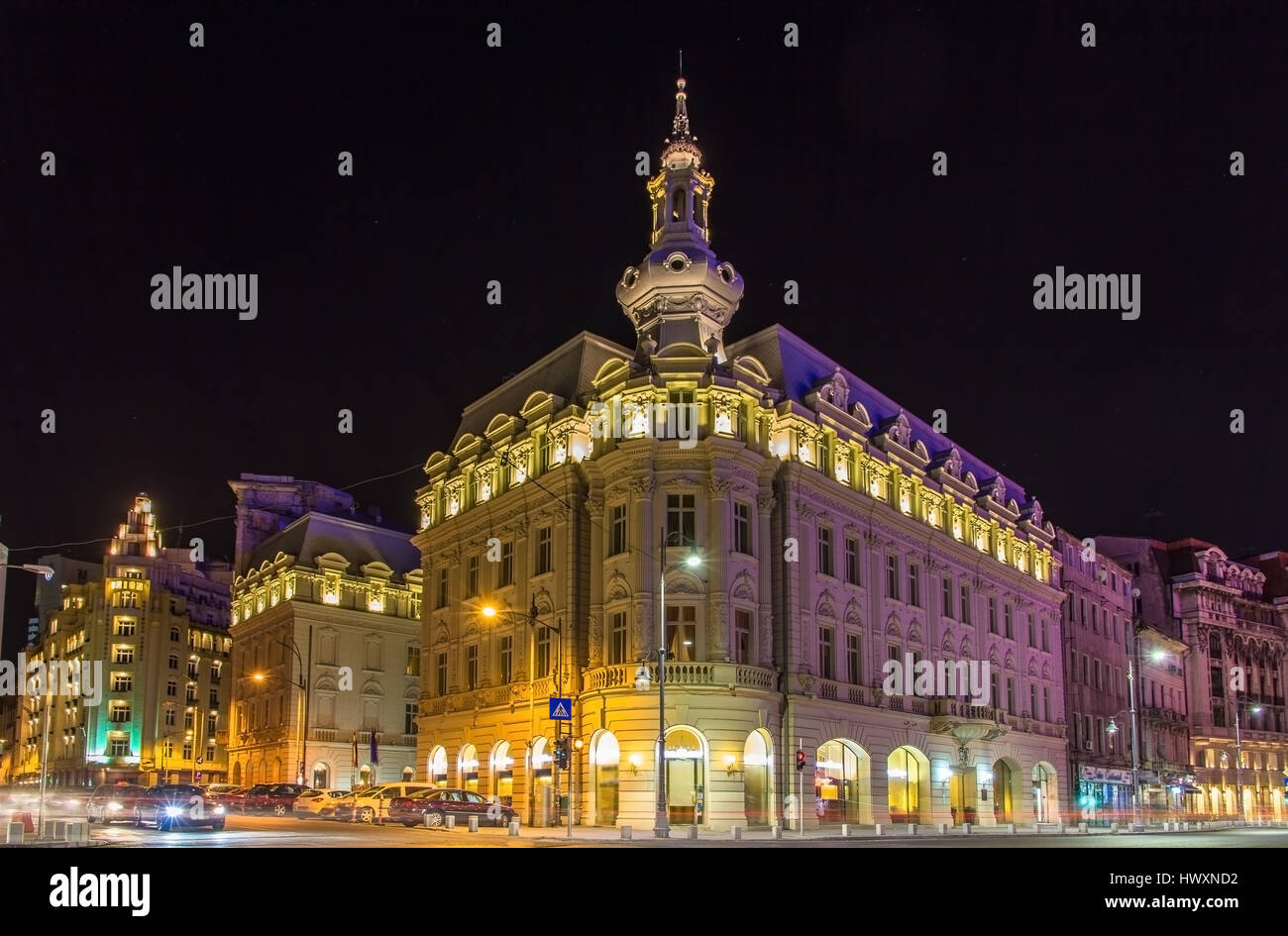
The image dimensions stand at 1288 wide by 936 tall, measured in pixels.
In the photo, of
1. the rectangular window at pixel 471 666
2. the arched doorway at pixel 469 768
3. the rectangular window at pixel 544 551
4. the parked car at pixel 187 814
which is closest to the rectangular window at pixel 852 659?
the rectangular window at pixel 544 551

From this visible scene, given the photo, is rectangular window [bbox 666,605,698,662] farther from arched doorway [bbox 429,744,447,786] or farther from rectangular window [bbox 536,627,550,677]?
arched doorway [bbox 429,744,447,786]

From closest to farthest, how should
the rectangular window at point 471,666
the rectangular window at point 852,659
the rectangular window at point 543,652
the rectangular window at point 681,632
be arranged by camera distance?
the rectangular window at point 681,632
the rectangular window at point 543,652
the rectangular window at point 852,659
the rectangular window at point 471,666

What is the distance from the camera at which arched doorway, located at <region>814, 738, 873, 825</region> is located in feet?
193

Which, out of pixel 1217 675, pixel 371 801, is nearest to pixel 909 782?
pixel 371 801

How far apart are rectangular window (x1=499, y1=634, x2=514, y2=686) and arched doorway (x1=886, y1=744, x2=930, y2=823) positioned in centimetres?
1965

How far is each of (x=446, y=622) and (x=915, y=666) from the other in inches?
987

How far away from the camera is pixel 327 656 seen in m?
91.2

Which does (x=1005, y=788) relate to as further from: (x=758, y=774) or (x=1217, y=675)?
(x=1217, y=675)

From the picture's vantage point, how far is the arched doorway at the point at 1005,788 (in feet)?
250

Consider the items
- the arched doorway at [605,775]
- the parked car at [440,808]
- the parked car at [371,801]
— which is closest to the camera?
the parked car at [440,808]

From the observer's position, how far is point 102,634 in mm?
130625

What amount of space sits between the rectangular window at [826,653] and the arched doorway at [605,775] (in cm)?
1072

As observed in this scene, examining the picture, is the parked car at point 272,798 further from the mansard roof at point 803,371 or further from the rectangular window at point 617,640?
the mansard roof at point 803,371
